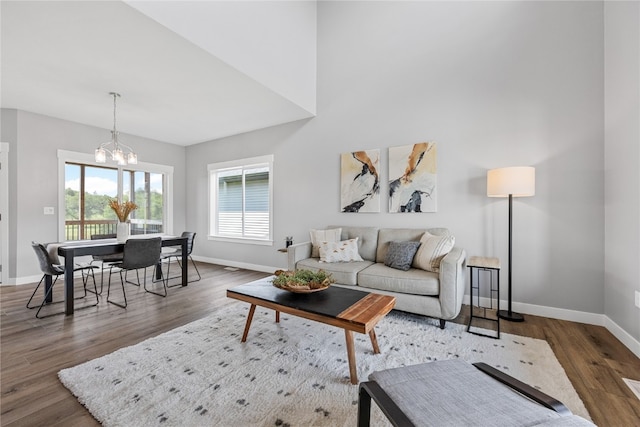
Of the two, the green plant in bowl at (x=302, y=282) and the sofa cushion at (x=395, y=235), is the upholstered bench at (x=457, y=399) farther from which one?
the sofa cushion at (x=395, y=235)

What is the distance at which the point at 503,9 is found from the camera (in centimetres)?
302

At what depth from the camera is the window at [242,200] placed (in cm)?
504

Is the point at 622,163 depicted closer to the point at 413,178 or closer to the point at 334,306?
the point at 413,178

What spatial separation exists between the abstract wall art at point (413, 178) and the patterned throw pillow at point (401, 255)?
0.61 meters

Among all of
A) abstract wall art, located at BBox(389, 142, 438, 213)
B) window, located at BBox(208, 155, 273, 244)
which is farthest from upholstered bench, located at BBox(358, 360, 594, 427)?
window, located at BBox(208, 155, 273, 244)

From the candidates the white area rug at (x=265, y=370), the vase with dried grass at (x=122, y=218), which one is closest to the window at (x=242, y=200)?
the vase with dried grass at (x=122, y=218)

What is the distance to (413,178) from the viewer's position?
3498mm

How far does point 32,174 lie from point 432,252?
A: 19.2 feet

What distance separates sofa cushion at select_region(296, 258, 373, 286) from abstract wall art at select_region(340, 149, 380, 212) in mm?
915

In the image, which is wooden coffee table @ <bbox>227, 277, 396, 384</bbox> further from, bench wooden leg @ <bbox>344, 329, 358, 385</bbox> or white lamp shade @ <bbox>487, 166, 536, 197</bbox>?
white lamp shade @ <bbox>487, 166, 536, 197</bbox>

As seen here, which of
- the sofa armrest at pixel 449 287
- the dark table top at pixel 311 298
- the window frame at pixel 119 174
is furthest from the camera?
the window frame at pixel 119 174

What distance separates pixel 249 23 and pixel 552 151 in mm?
3558

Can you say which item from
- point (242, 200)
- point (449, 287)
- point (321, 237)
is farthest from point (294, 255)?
point (242, 200)

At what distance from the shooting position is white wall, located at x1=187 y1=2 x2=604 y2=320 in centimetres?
268
